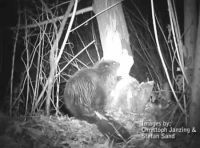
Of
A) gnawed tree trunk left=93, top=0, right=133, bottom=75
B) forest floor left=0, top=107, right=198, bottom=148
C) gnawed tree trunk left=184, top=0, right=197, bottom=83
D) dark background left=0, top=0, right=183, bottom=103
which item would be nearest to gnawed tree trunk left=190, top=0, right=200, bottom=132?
forest floor left=0, top=107, right=198, bottom=148

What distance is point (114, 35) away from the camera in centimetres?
446

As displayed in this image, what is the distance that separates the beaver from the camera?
466cm

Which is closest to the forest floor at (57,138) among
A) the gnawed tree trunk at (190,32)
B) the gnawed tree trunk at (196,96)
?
the gnawed tree trunk at (196,96)

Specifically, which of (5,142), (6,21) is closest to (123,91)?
(5,142)

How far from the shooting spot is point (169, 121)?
3660mm

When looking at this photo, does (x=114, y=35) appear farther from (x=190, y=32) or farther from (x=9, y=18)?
(x=9, y=18)

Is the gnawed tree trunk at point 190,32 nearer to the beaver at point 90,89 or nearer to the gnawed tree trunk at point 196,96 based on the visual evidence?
the gnawed tree trunk at point 196,96

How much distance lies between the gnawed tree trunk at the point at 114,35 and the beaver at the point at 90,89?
6.2 inches

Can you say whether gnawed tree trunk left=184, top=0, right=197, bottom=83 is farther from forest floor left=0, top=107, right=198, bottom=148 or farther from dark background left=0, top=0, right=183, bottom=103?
dark background left=0, top=0, right=183, bottom=103

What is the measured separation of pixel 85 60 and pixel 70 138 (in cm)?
361

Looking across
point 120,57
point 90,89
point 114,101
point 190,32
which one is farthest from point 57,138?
point 190,32

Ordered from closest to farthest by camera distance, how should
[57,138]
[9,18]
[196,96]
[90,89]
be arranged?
[196,96], [57,138], [90,89], [9,18]

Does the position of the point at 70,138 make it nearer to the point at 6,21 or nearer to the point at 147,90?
the point at 147,90

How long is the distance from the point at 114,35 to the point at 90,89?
4.04 feet
